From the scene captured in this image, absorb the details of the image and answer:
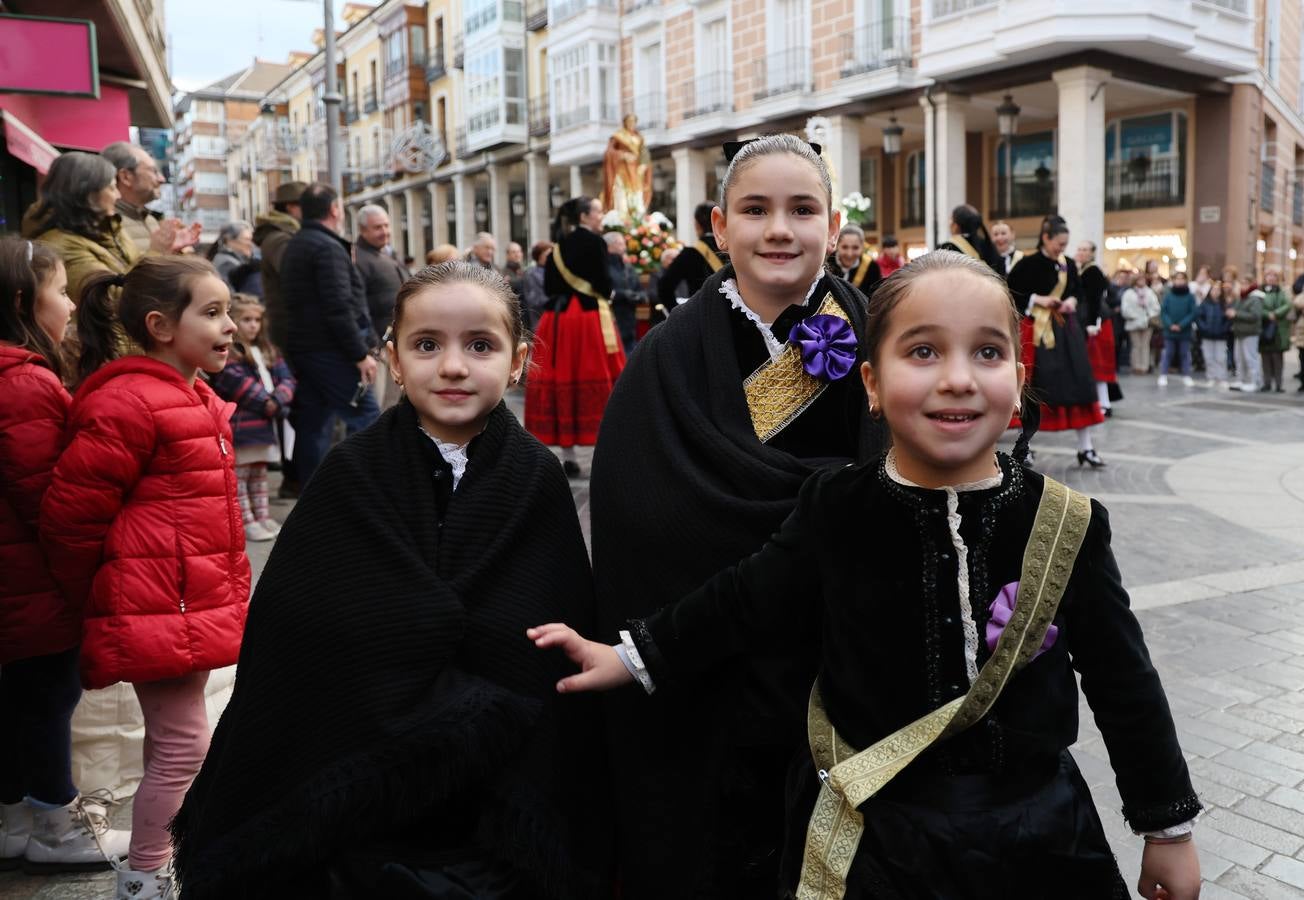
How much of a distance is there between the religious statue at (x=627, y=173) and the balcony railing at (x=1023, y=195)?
14706 mm

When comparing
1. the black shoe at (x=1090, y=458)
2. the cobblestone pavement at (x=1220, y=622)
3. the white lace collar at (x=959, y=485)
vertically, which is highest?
the white lace collar at (x=959, y=485)

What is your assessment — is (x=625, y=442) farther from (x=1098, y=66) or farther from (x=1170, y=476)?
(x=1098, y=66)

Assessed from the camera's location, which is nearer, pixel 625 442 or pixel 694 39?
pixel 625 442

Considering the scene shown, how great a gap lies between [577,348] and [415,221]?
39.3 metres

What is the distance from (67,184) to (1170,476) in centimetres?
790

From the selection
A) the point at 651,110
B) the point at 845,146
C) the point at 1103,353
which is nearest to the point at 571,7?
the point at 651,110

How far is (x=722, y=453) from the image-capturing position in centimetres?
219

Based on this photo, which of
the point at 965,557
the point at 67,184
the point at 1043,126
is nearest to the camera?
the point at 965,557

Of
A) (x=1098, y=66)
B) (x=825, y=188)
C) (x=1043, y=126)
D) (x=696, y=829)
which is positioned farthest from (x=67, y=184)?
(x=1043, y=126)

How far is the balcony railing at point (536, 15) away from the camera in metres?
36.7

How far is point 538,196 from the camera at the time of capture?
36438 mm

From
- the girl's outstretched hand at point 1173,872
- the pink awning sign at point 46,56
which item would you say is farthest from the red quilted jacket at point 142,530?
the pink awning sign at point 46,56

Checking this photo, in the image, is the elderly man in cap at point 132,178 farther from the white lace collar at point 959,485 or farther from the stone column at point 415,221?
the stone column at point 415,221

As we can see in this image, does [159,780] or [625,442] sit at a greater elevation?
[625,442]
